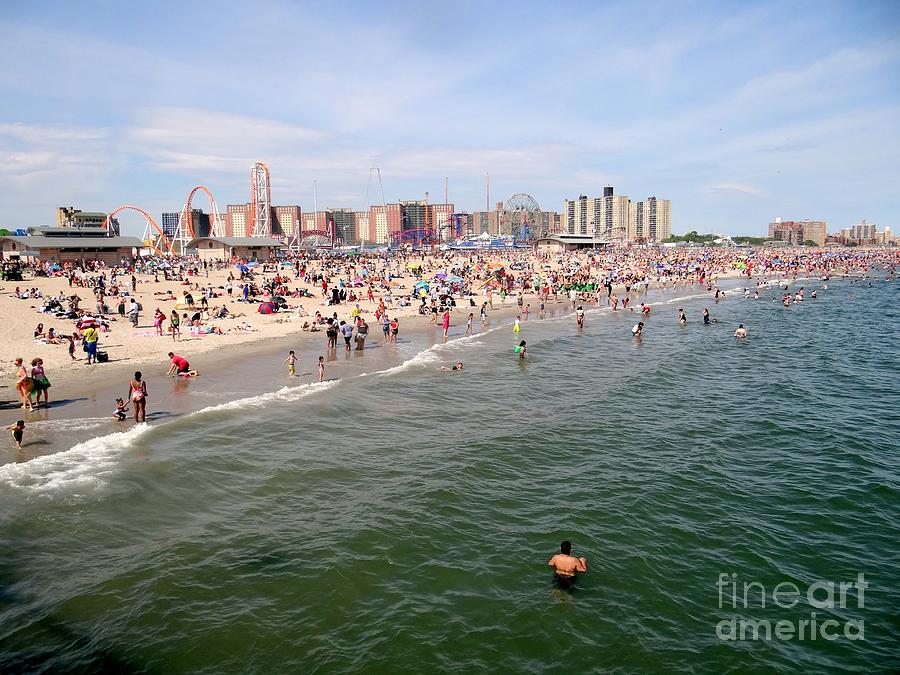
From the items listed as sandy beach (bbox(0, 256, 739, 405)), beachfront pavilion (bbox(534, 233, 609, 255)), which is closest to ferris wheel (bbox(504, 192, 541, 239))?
beachfront pavilion (bbox(534, 233, 609, 255))

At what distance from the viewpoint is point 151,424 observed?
46.1 ft

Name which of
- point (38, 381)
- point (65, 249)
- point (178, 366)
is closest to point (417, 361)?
point (178, 366)

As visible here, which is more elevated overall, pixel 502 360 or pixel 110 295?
pixel 110 295

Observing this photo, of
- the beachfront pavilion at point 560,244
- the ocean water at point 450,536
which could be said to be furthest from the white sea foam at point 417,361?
the beachfront pavilion at point 560,244

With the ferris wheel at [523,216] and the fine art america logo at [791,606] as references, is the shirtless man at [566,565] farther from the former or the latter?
the ferris wheel at [523,216]

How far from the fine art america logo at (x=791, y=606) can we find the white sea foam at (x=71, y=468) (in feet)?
37.7

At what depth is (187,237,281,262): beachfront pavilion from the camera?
5872 centimetres

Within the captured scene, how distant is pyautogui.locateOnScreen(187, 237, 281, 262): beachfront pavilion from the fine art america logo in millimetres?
56668

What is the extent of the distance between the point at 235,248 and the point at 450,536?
5574 cm

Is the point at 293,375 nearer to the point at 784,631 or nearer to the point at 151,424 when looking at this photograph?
the point at 151,424

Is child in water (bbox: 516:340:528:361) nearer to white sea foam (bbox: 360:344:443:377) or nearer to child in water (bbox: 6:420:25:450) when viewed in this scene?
white sea foam (bbox: 360:344:443:377)

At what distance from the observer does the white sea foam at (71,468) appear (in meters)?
10.6

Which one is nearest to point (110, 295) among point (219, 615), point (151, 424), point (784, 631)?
point (151, 424)

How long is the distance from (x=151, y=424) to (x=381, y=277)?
117 ft
